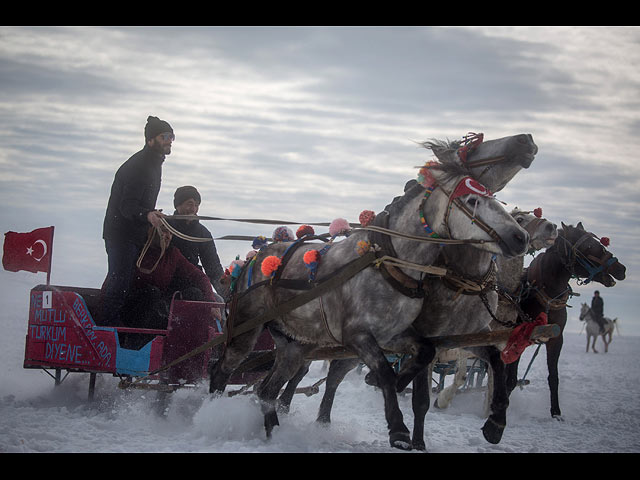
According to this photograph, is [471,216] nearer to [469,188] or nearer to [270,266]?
[469,188]

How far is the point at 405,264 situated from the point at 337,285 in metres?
0.60

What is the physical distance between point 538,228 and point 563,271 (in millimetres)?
971

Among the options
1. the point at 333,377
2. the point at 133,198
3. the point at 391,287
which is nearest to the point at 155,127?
the point at 133,198

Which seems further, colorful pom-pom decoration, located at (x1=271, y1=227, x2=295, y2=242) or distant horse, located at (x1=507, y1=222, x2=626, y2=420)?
distant horse, located at (x1=507, y1=222, x2=626, y2=420)

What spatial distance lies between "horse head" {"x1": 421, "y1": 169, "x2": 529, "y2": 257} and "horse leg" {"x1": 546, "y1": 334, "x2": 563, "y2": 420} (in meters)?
4.56

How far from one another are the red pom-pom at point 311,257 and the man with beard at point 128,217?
1742mm

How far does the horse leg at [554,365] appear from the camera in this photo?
951 centimetres

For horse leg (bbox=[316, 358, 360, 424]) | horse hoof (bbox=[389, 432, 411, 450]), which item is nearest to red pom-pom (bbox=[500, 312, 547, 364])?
horse hoof (bbox=[389, 432, 411, 450])

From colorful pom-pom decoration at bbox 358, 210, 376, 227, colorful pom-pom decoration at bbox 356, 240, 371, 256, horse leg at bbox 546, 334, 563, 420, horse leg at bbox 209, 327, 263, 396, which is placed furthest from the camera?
horse leg at bbox 546, 334, 563, 420

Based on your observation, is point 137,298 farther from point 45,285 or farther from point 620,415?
point 620,415

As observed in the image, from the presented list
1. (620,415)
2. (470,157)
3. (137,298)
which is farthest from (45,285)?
(620,415)

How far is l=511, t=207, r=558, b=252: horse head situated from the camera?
27.8ft

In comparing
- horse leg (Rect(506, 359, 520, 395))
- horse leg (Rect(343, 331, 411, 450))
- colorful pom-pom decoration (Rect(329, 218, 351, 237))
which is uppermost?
colorful pom-pom decoration (Rect(329, 218, 351, 237))

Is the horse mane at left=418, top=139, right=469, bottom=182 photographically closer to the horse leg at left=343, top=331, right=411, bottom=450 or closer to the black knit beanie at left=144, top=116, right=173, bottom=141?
the horse leg at left=343, top=331, right=411, bottom=450
